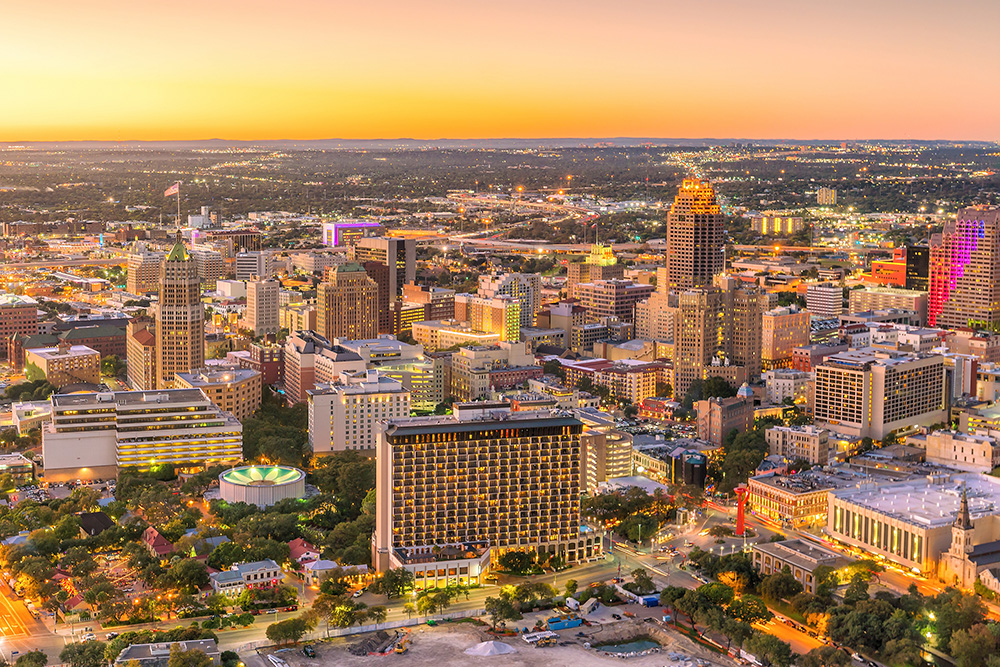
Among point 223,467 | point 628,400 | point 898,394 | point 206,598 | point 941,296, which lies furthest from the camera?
point 941,296

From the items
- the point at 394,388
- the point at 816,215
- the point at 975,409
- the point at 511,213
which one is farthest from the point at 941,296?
the point at 511,213

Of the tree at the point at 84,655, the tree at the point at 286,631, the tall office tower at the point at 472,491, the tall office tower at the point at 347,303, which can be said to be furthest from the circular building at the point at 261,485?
the tall office tower at the point at 347,303

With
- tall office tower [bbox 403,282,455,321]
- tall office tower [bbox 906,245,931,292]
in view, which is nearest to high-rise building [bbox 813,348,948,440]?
tall office tower [bbox 906,245,931,292]

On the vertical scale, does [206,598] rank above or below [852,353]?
below

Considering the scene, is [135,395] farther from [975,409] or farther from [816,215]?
[816,215]

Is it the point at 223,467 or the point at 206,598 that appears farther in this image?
the point at 223,467
